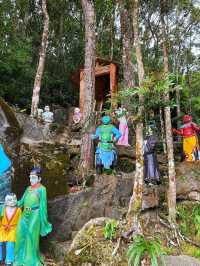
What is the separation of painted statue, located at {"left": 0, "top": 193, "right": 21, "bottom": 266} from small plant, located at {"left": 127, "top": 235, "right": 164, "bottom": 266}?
2417 millimetres

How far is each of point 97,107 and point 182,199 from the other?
964cm

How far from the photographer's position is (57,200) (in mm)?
8602

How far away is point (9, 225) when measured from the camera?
24.9ft

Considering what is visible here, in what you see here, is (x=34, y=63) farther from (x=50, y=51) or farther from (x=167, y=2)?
(x=167, y=2)

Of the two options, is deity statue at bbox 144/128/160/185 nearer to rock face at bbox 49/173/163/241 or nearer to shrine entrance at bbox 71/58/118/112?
rock face at bbox 49/173/163/241

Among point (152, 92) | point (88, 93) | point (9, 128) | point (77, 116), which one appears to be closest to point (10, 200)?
point (9, 128)

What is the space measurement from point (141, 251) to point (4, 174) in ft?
11.8

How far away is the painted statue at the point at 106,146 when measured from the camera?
9.53 meters

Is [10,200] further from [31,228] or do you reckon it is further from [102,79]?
[102,79]

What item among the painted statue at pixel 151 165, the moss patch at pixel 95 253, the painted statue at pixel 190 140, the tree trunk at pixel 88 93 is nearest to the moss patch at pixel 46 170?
the tree trunk at pixel 88 93

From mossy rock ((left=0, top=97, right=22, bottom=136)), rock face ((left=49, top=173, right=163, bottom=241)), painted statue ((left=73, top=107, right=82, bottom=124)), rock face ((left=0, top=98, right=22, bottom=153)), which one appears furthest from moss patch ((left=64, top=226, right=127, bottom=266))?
painted statue ((left=73, top=107, right=82, bottom=124))

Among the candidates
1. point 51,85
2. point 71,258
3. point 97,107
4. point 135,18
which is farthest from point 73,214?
point 51,85

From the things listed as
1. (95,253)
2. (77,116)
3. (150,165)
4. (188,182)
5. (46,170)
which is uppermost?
(77,116)

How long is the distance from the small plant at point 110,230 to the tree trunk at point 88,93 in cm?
288
